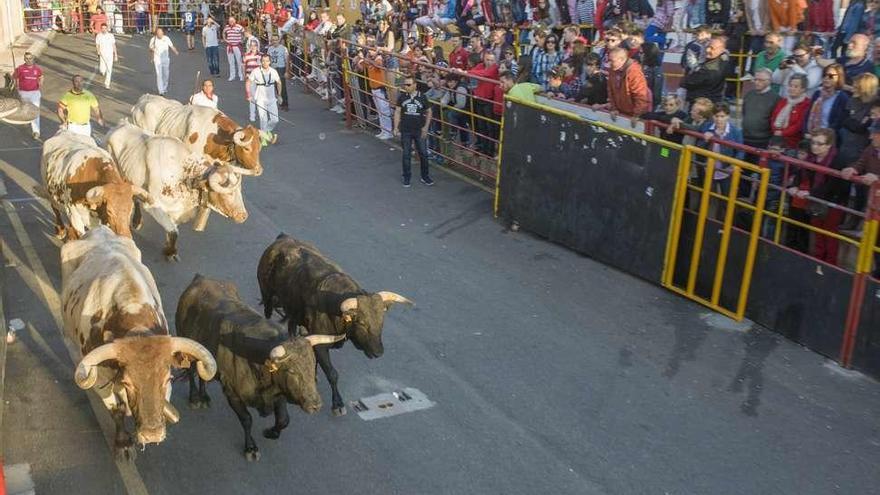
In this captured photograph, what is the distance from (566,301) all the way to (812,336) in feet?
9.16

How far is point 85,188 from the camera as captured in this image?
11.4 meters

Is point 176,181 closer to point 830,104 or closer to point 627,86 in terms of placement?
point 627,86

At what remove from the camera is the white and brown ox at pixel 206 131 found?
1445cm

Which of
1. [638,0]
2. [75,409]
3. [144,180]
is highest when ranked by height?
[638,0]

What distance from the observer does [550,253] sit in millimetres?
12734

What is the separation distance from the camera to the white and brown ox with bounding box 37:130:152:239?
10.9m

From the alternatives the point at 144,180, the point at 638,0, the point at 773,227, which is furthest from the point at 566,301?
the point at 638,0

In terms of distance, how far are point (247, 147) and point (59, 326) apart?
197 inches

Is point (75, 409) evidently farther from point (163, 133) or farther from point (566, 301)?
point (163, 133)

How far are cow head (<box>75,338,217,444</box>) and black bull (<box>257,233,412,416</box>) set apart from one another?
1.65m

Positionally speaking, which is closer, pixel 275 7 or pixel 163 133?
pixel 163 133

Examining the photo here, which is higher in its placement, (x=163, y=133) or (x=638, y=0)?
(x=638, y=0)

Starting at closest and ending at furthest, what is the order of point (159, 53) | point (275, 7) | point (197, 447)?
point (197, 447) < point (159, 53) < point (275, 7)

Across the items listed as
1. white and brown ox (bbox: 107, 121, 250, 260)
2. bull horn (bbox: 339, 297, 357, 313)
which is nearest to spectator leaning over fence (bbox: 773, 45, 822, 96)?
bull horn (bbox: 339, 297, 357, 313)
